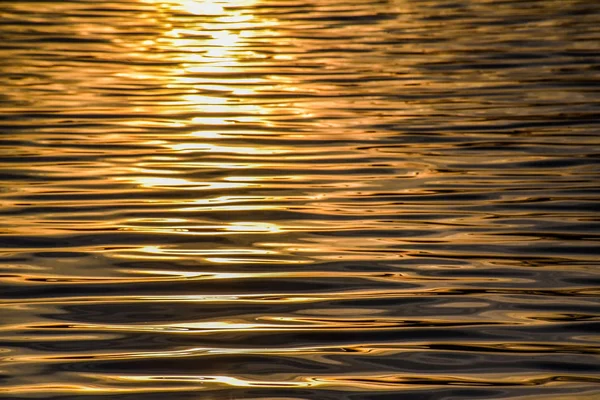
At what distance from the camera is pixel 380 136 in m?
7.20

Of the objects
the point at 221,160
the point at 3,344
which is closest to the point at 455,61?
the point at 221,160

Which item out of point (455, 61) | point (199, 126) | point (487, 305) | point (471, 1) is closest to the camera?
point (487, 305)

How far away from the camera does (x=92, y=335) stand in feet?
12.1

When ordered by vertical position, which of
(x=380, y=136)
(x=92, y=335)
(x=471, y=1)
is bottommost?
(x=471, y=1)

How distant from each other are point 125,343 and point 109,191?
2.33 meters

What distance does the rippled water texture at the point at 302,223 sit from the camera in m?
3.44

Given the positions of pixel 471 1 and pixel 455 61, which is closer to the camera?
pixel 455 61

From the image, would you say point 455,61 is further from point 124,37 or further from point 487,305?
point 487,305

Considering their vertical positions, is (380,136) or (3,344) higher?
(3,344)

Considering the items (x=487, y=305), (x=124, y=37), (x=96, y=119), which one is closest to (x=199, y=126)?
(x=96, y=119)

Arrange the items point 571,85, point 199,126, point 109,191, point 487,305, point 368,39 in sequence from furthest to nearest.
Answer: point 368,39 → point 571,85 → point 199,126 → point 109,191 → point 487,305

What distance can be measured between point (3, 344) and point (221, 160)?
3.11m

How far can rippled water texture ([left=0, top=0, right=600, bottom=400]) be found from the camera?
344cm

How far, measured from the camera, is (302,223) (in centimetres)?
519
